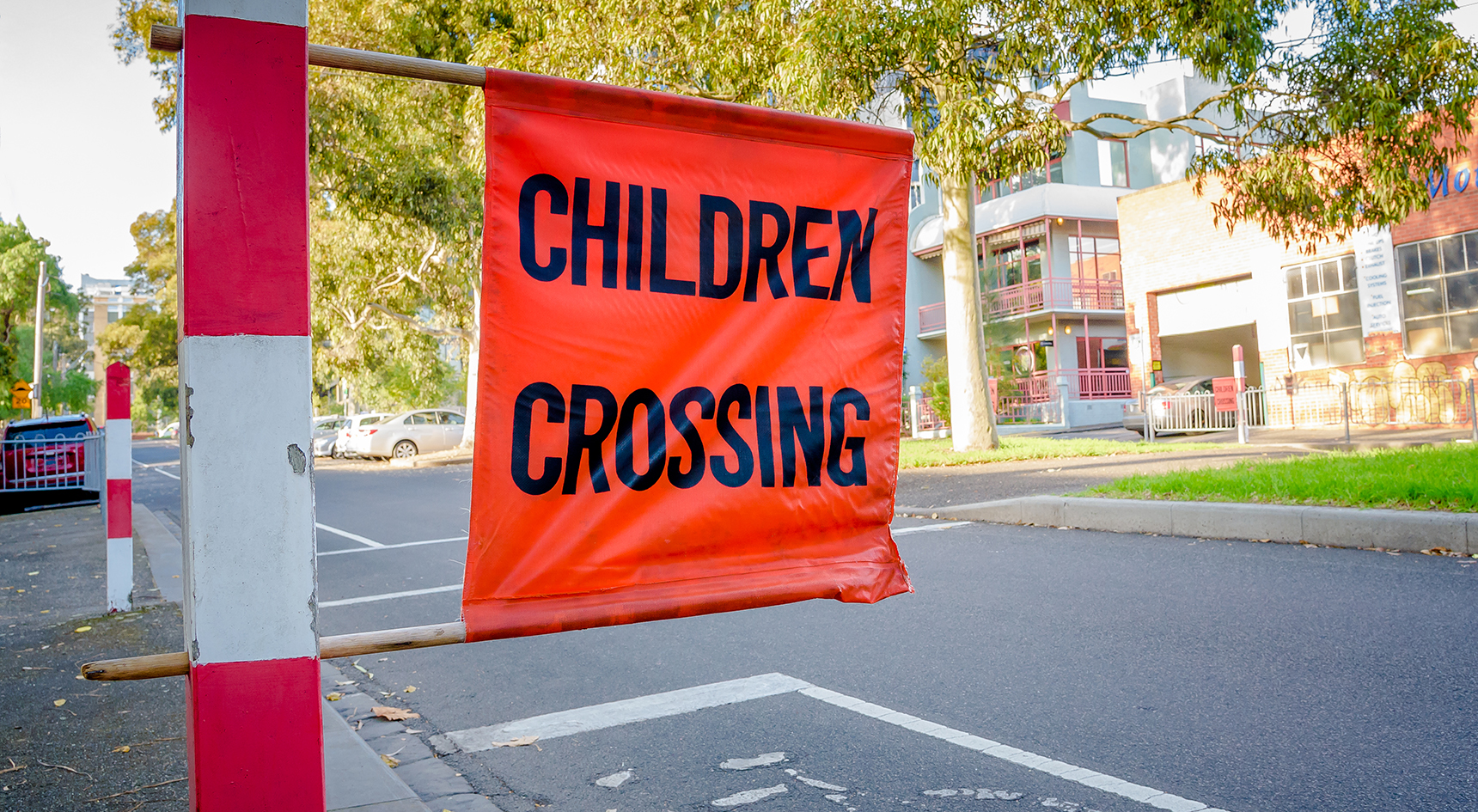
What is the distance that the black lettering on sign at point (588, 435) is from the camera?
7.56 ft

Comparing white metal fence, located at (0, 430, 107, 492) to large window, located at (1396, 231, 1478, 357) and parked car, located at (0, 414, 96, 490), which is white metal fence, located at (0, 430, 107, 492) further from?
large window, located at (1396, 231, 1478, 357)

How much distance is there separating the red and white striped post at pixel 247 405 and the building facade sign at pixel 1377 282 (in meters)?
23.3

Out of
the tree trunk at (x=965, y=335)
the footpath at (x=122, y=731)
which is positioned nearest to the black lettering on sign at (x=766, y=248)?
the footpath at (x=122, y=731)

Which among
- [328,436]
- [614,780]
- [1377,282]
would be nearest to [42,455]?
[614,780]

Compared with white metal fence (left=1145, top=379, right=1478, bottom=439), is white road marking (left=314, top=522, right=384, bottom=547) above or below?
below

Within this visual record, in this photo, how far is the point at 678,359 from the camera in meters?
2.42

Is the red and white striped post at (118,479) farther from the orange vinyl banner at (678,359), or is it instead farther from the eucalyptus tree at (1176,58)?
the eucalyptus tree at (1176,58)

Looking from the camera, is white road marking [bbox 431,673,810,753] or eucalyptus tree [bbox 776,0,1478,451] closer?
white road marking [bbox 431,673,810,753]

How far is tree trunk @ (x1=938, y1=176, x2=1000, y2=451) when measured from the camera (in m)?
16.3

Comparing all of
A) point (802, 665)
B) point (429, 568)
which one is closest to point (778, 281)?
point (802, 665)

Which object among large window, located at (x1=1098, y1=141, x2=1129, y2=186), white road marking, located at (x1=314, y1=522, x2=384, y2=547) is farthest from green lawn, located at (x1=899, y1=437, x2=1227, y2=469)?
large window, located at (x1=1098, y1=141, x2=1129, y2=186)

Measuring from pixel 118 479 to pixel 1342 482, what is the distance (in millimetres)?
9028

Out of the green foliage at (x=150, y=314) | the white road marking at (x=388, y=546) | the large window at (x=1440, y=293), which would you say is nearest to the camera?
the white road marking at (x=388, y=546)

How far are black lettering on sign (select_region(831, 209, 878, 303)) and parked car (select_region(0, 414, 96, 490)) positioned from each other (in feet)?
51.8
